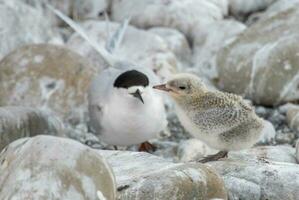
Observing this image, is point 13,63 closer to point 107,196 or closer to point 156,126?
point 156,126

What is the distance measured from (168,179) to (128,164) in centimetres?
53

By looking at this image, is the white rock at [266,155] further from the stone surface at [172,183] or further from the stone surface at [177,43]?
the stone surface at [177,43]

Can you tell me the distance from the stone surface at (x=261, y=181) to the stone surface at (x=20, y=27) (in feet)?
13.7

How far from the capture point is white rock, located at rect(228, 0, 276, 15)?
9398 mm

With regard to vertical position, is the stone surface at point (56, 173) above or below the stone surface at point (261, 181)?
above

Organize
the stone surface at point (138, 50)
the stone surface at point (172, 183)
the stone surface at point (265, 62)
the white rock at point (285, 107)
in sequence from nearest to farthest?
1. the stone surface at point (172, 183)
2. the white rock at point (285, 107)
3. the stone surface at point (265, 62)
4. the stone surface at point (138, 50)

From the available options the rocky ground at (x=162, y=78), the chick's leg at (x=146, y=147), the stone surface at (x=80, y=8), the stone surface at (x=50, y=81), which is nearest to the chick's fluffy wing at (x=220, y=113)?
the rocky ground at (x=162, y=78)

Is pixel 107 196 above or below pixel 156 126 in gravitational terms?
above

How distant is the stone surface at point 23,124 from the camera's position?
5.25 m

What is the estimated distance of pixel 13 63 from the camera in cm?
704

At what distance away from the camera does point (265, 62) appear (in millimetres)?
7012

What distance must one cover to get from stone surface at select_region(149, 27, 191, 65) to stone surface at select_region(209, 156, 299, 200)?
4104 mm

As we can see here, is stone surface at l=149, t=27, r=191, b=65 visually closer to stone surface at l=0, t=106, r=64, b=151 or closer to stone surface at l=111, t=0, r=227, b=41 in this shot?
stone surface at l=111, t=0, r=227, b=41

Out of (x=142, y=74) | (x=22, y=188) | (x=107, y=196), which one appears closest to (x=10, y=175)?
(x=22, y=188)
